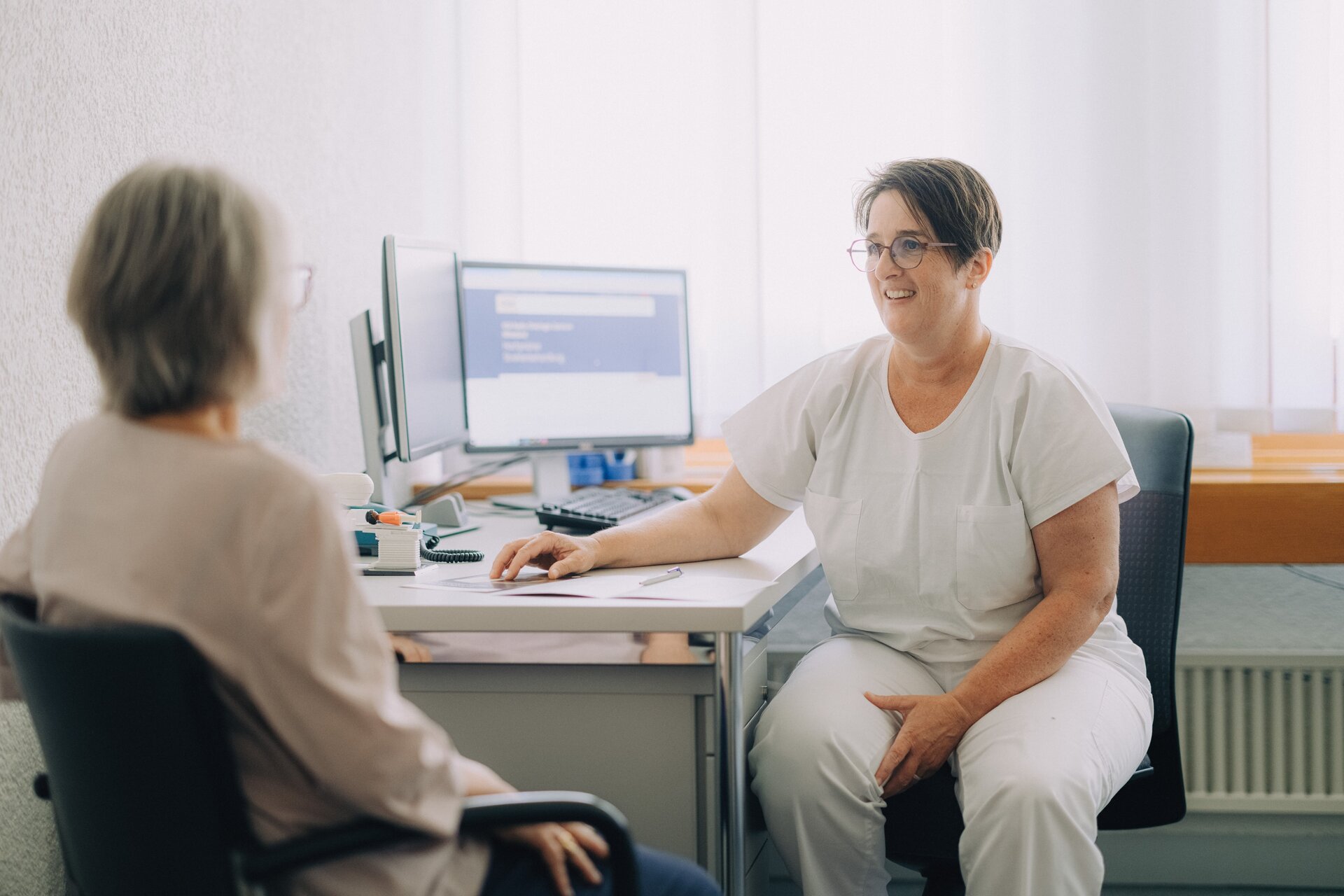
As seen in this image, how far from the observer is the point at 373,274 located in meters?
2.21

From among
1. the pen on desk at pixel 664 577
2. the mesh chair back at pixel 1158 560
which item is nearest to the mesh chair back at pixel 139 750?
the pen on desk at pixel 664 577

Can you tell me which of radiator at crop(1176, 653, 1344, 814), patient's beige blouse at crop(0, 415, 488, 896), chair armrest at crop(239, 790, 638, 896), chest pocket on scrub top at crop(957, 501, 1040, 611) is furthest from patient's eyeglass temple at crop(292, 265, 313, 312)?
radiator at crop(1176, 653, 1344, 814)

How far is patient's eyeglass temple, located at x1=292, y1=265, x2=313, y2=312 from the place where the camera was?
0.86 meters

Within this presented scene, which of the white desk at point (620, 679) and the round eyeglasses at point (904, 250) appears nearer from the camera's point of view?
the white desk at point (620, 679)

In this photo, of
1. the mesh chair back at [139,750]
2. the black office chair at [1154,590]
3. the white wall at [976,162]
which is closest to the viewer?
the mesh chair back at [139,750]

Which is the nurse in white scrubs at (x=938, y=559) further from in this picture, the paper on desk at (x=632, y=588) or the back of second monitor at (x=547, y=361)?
the back of second monitor at (x=547, y=361)

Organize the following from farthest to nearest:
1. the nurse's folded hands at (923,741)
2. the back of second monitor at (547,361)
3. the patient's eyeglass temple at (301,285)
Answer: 1. the back of second monitor at (547,361)
2. the nurse's folded hands at (923,741)
3. the patient's eyeglass temple at (301,285)

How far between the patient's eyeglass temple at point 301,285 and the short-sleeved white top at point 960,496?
2.74 ft


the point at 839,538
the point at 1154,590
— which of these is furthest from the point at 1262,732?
the point at 839,538

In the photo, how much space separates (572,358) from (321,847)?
4.81ft

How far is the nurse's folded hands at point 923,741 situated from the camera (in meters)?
1.33

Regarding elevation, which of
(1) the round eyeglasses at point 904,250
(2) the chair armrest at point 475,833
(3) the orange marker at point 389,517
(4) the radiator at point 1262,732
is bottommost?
(4) the radiator at point 1262,732

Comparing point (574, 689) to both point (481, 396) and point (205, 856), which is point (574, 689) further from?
point (481, 396)

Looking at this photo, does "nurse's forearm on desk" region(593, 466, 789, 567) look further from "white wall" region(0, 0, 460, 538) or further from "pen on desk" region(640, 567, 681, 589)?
"white wall" region(0, 0, 460, 538)
